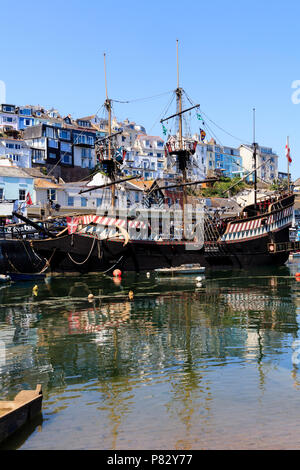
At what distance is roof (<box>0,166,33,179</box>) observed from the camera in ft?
218

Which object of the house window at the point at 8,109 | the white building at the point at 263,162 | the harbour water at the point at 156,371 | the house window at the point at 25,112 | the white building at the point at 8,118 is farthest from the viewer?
the white building at the point at 263,162

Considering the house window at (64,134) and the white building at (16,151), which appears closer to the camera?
the white building at (16,151)

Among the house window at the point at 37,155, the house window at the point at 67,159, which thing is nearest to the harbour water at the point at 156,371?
the house window at the point at 37,155

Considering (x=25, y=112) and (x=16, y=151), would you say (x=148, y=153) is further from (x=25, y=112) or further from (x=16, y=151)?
(x=16, y=151)

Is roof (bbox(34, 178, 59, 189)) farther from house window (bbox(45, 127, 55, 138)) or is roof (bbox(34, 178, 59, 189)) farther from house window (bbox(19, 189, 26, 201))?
house window (bbox(45, 127, 55, 138))

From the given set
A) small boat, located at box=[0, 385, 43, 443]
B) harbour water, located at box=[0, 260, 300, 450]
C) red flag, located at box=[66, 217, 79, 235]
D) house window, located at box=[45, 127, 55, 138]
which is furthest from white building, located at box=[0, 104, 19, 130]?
small boat, located at box=[0, 385, 43, 443]

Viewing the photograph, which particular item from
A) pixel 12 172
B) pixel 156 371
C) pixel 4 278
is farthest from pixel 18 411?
pixel 12 172

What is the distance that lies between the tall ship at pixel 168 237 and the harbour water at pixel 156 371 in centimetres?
1653

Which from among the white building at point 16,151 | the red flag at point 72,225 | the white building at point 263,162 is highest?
the white building at point 263,162

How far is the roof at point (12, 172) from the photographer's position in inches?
2616

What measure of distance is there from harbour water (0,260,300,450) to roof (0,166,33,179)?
42.7 meters

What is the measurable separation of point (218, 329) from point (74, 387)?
852 centimetres

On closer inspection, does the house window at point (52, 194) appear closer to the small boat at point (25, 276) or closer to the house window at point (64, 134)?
the house window at point (64, 134)
